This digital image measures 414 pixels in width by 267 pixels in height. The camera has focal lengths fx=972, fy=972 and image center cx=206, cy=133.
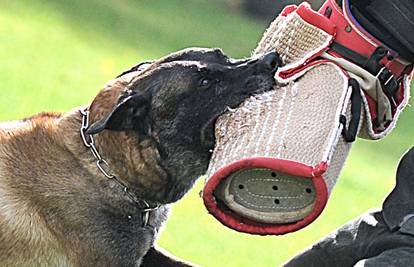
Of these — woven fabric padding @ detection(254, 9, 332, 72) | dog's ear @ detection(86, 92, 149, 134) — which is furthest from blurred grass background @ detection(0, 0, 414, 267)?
woven fabric padding @ detection(254, 9, 332, 72)

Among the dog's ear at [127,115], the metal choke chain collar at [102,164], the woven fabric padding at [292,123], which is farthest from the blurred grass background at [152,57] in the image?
the woven fabric padding at [292,123]

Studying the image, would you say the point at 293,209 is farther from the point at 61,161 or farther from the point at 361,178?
the point at 361,178

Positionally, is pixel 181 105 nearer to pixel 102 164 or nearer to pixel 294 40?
pixel 102 164

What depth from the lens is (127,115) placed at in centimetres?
353

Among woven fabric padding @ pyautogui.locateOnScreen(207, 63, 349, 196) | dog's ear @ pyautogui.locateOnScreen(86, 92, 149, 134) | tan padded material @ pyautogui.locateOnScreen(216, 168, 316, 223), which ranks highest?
woven fabric padding @ pyautogui.locateOnScreen(207, 63, 349, 196)

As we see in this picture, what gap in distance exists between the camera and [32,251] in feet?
11.9

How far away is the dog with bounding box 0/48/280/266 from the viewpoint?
356 centimetres

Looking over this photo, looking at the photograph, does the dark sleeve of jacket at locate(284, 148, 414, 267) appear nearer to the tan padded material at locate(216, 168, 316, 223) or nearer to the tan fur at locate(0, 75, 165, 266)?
the tan padded material at locate(216, 168, 316, 223)

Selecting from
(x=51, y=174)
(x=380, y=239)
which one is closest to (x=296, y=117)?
(x=380, y=239)

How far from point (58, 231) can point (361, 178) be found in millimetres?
4911

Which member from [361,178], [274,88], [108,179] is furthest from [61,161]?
[361,178]

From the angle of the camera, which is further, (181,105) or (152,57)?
(152,57)

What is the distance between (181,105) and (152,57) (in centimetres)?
674

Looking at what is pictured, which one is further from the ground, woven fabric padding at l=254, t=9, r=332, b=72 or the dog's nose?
woven fabric padding at l=254, t=9, r=332, b=72
